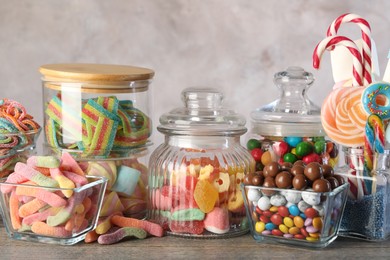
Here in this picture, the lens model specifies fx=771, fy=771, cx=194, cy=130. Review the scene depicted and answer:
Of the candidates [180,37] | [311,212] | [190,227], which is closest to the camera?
[311,212]

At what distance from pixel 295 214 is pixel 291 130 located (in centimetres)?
21

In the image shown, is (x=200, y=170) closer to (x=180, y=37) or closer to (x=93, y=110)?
(x=93, y=110)

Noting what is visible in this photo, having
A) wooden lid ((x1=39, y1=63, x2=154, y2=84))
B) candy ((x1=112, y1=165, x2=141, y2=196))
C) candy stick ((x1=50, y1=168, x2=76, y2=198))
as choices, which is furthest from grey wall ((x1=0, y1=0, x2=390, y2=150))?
candy stick ((x1=50, y1=168, x2=76, y2=198))

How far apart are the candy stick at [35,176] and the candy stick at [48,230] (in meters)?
0.07

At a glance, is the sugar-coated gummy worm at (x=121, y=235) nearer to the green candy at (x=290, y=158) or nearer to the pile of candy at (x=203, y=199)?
the pile of candy at (x=203, y=199)

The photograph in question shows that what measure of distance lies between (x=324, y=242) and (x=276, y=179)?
133 millimetres

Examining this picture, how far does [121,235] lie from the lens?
129 centimetres

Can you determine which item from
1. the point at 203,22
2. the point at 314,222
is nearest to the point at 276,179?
the point at 314,222

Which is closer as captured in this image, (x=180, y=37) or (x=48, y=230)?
(x=48, y=230)

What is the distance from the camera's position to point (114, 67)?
1446 millimetres

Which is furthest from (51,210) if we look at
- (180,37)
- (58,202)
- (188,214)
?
(180,37)

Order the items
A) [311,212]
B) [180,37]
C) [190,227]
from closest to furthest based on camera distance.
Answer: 1. [311,212]
2. [190,227]
3. [180,37]

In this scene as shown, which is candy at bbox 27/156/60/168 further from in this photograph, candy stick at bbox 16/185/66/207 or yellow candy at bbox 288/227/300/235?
yellow candy at bbox 288/227/300/235

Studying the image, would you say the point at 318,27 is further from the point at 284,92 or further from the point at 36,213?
the point at 36,213
